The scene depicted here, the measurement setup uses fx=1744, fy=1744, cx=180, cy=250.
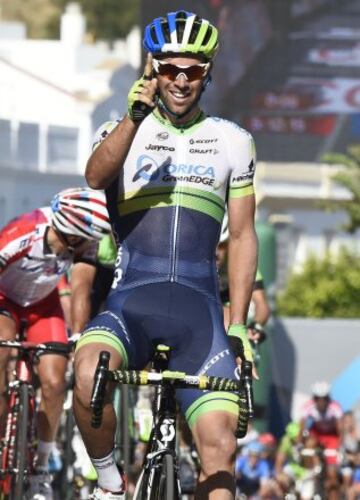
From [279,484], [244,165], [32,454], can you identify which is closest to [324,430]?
[279,484]

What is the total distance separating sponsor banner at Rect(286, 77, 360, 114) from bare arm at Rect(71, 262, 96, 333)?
29904 mm

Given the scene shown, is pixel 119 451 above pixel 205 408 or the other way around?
above

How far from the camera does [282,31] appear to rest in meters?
42.0

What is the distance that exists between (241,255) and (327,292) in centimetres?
3342

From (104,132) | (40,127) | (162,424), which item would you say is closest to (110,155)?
(104,132)

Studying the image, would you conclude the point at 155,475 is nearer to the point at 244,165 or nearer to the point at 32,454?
the point at 244,165

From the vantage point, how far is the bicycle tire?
10.4m

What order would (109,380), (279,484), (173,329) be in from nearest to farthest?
(109,380), (173,329), (279,484)

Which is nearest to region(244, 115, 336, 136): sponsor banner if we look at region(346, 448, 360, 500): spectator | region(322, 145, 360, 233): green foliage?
region(322, 145, 360, 233): green foliage

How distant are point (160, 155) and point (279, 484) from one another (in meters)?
14.2

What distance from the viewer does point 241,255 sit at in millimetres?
8031

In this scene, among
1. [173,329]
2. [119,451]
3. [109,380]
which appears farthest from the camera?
[119,451]

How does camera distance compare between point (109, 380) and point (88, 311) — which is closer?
point (109, 380)

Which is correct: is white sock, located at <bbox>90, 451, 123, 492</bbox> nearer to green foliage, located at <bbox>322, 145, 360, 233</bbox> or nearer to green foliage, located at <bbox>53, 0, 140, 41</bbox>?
green foliage, located at <bbox>322, 145, 360, 233</bbox>
